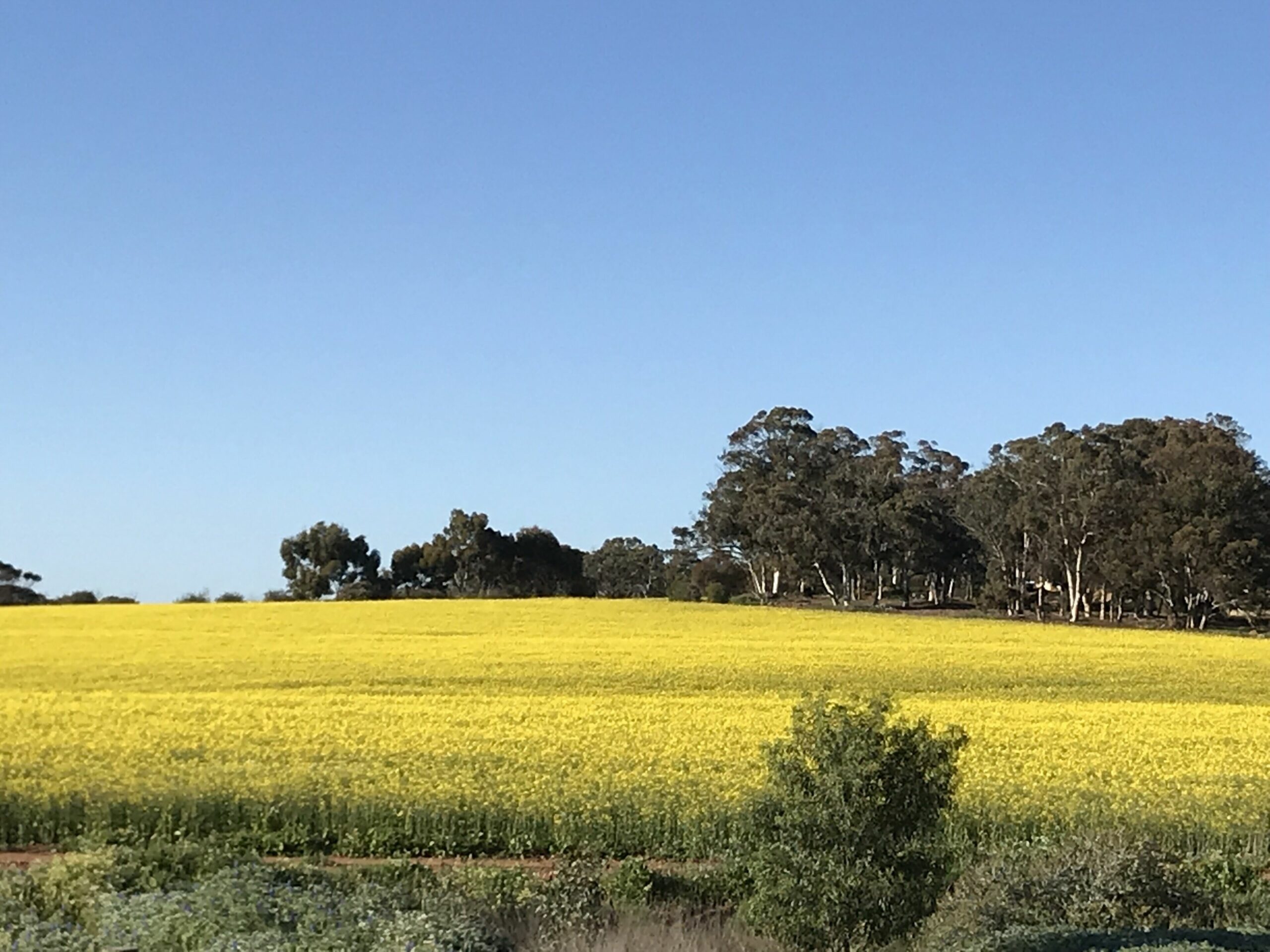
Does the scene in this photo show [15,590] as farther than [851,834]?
Yes

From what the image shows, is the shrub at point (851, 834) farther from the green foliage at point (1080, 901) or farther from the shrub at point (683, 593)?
the shrub at point (683, 593)

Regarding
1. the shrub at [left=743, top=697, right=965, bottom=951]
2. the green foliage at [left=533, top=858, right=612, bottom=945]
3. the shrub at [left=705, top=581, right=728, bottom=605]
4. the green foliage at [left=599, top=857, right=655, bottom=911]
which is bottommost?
the green foliage at [left=599, top=857, right=655, bottom=911]

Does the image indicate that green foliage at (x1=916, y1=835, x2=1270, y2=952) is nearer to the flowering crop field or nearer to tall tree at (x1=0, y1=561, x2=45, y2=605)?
the flowering crop field

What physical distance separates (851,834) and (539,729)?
12553mm

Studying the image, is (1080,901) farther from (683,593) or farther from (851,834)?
(683,593)

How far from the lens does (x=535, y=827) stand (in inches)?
558

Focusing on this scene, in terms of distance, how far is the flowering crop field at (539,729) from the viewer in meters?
14.2

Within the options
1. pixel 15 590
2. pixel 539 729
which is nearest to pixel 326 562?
pixel 15 590

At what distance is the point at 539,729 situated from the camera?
21344 mm

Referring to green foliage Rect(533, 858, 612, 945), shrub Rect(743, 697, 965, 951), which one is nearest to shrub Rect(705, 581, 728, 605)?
green foliage Rect(533, 858, 612, 945)

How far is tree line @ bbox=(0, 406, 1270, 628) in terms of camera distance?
243ft

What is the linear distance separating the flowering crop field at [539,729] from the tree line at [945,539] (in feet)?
91.9

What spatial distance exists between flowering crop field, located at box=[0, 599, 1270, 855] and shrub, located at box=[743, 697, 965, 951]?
3.99m

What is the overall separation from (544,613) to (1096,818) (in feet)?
140
